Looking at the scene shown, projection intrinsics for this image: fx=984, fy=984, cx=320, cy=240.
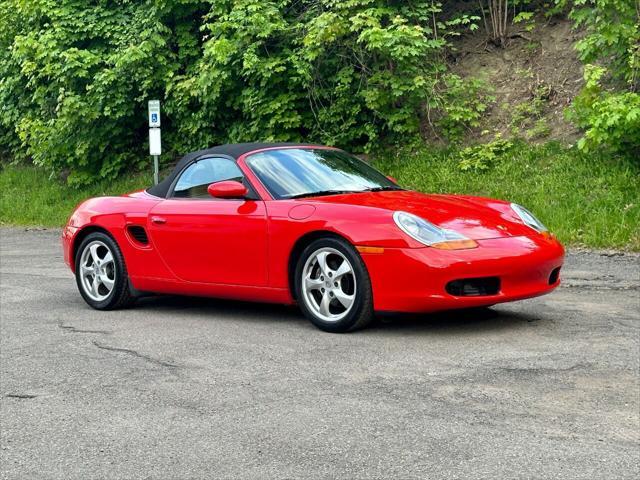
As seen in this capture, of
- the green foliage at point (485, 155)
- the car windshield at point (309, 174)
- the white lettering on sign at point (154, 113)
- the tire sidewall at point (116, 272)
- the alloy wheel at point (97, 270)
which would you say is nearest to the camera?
the car windshield at point (309, 174)

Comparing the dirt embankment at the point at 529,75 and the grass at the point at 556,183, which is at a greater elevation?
the dirt embankment at the point at 529,75

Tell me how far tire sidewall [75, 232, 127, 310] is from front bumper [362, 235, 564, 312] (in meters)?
2.56

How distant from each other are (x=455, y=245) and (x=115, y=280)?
317cm

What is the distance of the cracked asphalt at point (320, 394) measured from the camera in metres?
4.03

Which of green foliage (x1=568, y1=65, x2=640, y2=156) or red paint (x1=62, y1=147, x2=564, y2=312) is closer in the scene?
red paint (x1=62, y1=147, x2=564, y2=312)

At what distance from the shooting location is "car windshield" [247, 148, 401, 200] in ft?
23.8

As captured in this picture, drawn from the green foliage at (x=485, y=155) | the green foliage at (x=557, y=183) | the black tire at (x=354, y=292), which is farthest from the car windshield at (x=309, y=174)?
the green foliage at (x=485, y=155)

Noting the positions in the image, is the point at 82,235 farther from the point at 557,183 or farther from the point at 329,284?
the point at 557,183

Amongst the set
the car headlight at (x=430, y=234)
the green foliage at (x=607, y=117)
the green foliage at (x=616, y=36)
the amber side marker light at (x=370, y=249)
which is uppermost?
the green foliage at (x=616, y=36)

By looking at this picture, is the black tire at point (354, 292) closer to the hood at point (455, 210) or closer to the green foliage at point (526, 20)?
the hood at point (455, 210)

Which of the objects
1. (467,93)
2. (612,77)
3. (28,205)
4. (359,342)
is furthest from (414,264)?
(28,205)

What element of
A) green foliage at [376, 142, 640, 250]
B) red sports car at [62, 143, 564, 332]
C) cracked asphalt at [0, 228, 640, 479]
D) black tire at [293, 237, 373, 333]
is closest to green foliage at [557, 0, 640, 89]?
green foliage at [376, 142, 640, 250]

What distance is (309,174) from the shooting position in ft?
24.4

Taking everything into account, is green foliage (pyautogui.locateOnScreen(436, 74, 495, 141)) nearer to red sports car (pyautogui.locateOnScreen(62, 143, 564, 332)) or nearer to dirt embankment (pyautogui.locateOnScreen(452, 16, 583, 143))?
dirt embankment (pyautogui.locateOnScreen(452, 16, 583, 143))
